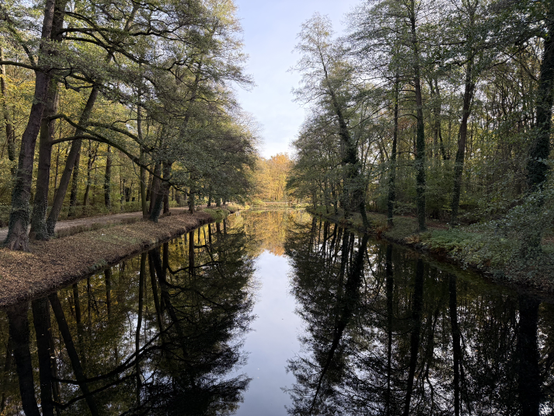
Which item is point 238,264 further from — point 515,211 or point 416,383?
point 515,211

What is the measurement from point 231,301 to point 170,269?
3.71 meters

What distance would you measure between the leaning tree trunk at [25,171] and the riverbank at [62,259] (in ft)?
1.47

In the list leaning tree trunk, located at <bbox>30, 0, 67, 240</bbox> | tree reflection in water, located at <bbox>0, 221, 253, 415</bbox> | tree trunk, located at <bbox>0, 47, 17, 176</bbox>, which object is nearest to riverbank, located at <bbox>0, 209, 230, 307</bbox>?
tree reflection in water, located at <bbox>0, 221, 253, 415</bbox>

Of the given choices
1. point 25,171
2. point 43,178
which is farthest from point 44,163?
point 25,171

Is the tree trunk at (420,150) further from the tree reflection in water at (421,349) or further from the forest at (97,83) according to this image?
the forest at (97,83)

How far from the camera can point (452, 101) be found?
13.0 meters

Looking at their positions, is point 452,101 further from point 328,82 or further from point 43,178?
point 43,178

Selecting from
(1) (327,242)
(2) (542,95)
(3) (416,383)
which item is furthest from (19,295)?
(1) (327,242)

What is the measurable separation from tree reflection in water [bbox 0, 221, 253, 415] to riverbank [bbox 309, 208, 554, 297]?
562 centimetres

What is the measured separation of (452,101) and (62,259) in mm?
16488

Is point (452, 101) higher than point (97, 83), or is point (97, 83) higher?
point (452, 101)

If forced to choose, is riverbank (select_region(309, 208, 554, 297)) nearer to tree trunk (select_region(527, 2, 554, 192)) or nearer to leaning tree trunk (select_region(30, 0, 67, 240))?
tree trunk (select_region(527, 2, 554, 192))

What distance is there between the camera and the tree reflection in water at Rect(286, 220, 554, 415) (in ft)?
11.9

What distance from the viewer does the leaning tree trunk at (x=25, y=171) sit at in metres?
7.49
